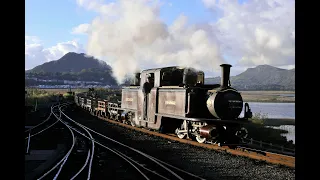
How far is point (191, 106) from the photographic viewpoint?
1394 cm

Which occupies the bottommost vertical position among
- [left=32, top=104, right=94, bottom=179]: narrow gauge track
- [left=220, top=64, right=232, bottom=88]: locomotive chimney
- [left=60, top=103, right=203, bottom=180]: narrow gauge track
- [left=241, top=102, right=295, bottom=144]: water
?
[left=241, top=102, right=295, bottom=144]: water

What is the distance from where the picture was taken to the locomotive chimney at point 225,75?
44.0 feet

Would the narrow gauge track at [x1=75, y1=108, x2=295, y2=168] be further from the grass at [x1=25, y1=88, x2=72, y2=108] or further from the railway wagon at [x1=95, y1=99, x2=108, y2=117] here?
the grass at [x1=25, y1=88, x2=72, y2=108]

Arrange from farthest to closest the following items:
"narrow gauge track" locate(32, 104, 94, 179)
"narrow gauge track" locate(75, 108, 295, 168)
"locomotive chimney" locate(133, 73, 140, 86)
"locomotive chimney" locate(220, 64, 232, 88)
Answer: "locomotive chimney" locate(133, 73, 140, 86), "locomotive chimney" locate(220, 64, 232, 88), "narrow gauge track" locate(75, 108, 295, 168), "narrow gauge track" locate(32, 104, 94, 179)

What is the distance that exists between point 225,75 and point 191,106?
194 centimetres

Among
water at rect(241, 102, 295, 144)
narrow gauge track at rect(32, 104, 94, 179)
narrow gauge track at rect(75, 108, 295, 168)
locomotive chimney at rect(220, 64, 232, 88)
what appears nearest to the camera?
narrow gauge track at rect(32, 104, 94, 179)

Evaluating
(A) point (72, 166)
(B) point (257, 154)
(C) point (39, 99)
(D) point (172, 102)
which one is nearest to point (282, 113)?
(C) point (39, 99)

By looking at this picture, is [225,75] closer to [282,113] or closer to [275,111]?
[282,113]

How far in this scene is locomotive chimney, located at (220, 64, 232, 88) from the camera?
13414mm

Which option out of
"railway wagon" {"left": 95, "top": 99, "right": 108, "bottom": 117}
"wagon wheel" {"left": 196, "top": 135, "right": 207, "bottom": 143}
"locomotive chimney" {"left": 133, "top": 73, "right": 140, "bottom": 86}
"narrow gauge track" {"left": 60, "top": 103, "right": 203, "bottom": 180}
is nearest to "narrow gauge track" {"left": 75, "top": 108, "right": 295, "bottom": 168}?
"wagon wheel" {"left": 196, "top": 135, "right": 207, "bottom": 143}

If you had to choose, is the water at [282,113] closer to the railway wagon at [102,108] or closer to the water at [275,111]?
the water at [275,111]

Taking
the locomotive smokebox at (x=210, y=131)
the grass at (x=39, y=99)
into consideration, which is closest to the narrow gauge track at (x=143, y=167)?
the locomotive smokebox at (x=210, y=131)
